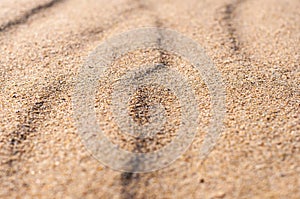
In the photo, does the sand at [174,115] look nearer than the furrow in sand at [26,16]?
Yes

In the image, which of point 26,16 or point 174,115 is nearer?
point 174,115

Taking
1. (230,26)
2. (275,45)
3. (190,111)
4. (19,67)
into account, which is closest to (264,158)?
(190,111)

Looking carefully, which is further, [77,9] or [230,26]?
[77,9]

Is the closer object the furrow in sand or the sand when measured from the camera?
the sand

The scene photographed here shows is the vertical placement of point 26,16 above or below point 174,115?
above

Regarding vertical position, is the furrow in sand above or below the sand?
above

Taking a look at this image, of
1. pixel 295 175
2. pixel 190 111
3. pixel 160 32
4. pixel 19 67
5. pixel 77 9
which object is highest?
pixel 77 9

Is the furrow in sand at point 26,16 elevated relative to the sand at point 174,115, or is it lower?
elevated

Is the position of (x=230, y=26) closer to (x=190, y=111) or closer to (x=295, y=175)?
(x=190, y=111)
